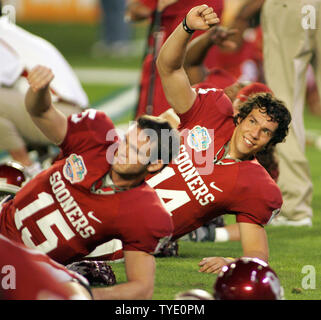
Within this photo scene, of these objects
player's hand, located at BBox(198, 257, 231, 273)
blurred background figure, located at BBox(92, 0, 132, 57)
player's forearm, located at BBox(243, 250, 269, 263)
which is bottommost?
blurred background figure, located at BBox(92, 0, 132, 57)

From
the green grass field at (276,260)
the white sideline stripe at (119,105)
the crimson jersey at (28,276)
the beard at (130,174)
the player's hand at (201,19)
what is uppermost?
the player's hand at (201,19)

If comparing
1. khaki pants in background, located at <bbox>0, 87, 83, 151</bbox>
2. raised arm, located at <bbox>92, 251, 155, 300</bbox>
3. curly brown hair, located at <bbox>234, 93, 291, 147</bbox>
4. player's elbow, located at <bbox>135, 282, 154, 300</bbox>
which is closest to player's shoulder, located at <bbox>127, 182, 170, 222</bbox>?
raised arm, located at <bbox>92, 251, 155, 300</bbox>

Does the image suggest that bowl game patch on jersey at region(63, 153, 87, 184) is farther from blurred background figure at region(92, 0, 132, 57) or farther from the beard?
blurred background figure at region(92, 0, 132, 57)

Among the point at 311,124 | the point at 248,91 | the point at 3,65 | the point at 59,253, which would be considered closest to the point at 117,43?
the point at 311,124

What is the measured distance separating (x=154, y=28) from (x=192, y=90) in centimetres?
194

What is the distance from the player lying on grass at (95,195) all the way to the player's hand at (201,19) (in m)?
0.52

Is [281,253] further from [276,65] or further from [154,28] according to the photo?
[154,28]

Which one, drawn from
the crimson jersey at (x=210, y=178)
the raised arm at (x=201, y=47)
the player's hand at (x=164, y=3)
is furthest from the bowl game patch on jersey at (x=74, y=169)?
the player's hand at (x=164, y=3)

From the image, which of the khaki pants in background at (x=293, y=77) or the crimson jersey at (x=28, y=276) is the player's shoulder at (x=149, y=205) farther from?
the khaki pants in background at (x=293, y=77)

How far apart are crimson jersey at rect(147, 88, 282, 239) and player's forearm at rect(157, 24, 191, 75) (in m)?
0.29

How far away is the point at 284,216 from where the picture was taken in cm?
628

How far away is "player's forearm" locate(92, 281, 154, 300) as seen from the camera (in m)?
3.94

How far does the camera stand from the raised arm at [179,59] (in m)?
4.36

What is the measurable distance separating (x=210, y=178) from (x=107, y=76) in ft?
34.1
